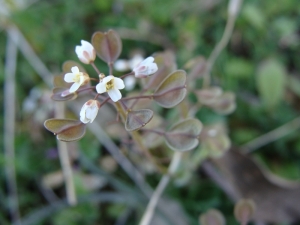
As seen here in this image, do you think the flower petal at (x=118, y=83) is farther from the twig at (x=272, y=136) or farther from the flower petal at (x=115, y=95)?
the twig at (x=272, y=136)

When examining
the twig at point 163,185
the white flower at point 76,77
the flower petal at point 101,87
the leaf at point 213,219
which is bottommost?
the leaf at point 213,219

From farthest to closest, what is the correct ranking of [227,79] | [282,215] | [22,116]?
[22,116]
[227,79]
[282,215]

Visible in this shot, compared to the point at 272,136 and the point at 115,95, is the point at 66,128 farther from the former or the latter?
the point at 272,136

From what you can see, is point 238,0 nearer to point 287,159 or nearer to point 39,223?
point 287,159

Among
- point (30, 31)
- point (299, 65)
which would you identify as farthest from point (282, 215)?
point (30, 31)

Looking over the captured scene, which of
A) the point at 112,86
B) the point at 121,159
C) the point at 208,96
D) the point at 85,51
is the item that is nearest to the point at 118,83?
the point at 112,86

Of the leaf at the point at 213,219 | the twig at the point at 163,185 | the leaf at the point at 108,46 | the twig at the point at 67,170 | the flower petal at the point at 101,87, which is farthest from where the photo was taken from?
the twig at the point at 67,170

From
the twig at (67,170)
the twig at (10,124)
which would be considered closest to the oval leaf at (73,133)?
the twig at (67,170)
